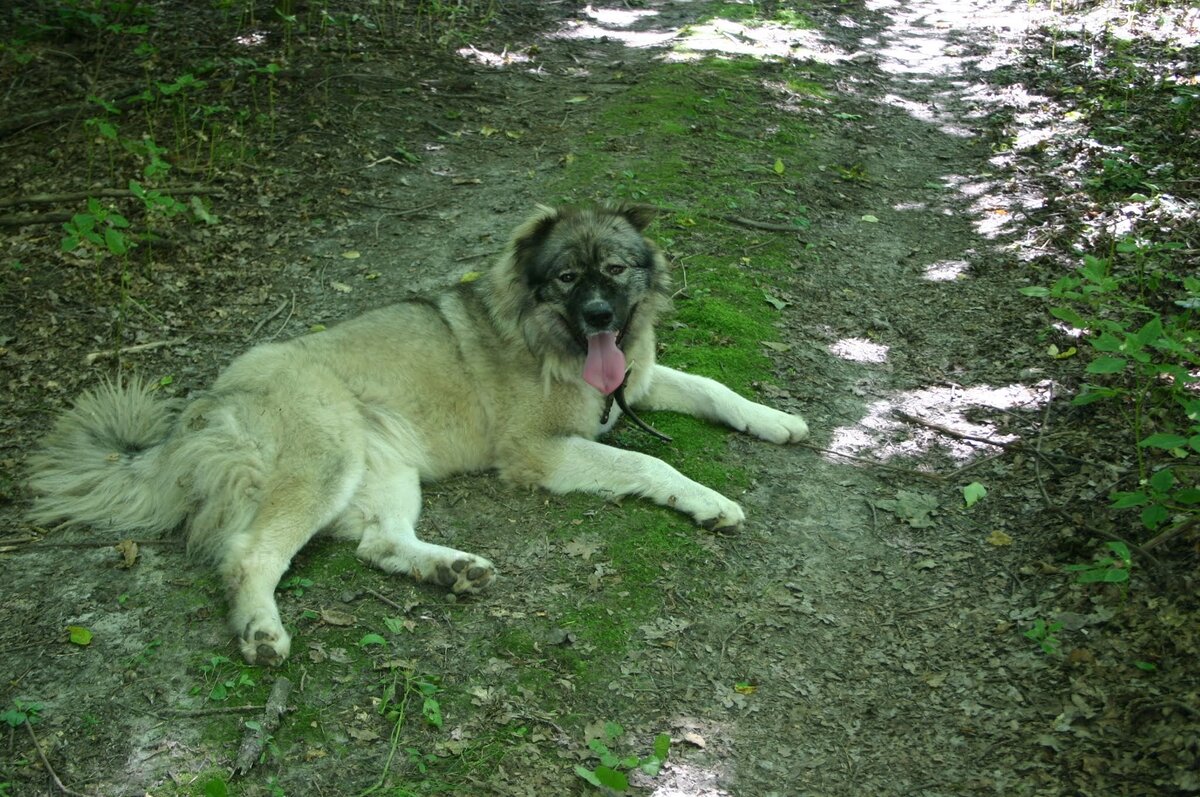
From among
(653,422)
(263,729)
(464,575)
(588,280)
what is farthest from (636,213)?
(263,729)

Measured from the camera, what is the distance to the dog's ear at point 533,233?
15.9 ft

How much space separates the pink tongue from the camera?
4.75 m

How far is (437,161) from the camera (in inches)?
328

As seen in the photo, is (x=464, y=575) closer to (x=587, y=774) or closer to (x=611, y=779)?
(x=587, y=774)

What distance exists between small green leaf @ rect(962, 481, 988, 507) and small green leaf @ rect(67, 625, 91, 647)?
157 inches

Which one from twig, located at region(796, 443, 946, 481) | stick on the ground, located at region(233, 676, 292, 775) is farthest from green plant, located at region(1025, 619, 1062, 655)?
stick on the ground, located at region(233, 676, 292, 775)

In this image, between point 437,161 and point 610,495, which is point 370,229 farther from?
point 610,495

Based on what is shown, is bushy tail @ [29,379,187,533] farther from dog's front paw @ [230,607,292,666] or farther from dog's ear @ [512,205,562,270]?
dog's ear @ [512,205,562,270]

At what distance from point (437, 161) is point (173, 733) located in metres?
6.12

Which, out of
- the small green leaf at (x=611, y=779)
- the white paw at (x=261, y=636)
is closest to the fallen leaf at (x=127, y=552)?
the white paw at (x=261, y=636)

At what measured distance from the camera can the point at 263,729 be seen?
3.22 m

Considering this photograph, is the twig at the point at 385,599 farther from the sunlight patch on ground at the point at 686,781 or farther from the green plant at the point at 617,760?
the sunlight patch on ground at the point at 686,781

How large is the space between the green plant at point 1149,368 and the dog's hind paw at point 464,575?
2.58 meters

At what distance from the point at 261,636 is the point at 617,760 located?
1516mm
